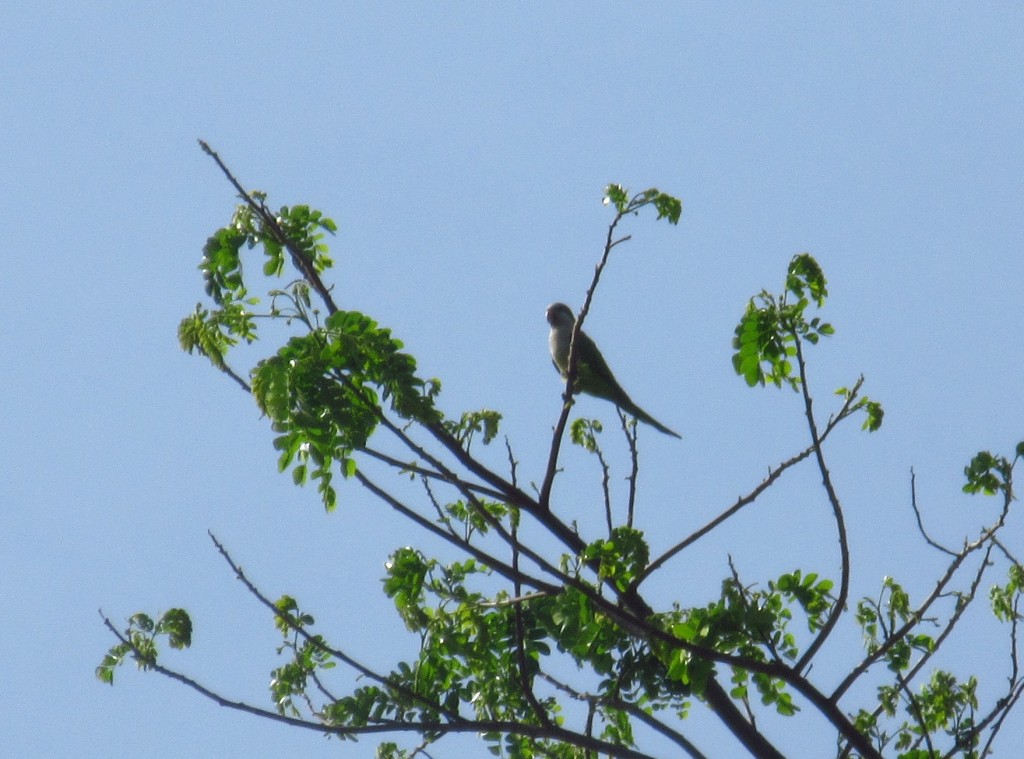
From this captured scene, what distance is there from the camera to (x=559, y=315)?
11.5m

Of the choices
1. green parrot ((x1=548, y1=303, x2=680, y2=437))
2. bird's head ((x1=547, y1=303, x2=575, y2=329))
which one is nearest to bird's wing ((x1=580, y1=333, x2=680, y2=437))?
green parrot ((x1=548, y1=303, x2=680, y2=437))

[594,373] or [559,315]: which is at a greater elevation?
[559,315]

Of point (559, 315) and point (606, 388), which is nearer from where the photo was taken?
point (606, 388)

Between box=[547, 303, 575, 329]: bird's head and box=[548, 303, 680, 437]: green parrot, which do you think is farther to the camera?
box=[547, 303, 575, 329]: bird's head

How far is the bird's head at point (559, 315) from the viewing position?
11.4 metres

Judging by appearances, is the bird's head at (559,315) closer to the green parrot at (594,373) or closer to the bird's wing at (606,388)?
the green parrot at (594,373)

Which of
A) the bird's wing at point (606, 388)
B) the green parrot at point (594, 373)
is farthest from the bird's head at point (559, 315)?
the bird's wing at point (606, 388)

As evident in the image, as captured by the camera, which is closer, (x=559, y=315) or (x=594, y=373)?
(x=594, y=373)

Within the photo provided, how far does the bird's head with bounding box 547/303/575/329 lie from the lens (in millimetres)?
11375

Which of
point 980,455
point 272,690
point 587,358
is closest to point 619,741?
point 272,690

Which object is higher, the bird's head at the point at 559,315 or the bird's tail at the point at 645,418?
the bird's head at the point at 559,315

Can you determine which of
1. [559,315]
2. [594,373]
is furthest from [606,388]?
[559,315]

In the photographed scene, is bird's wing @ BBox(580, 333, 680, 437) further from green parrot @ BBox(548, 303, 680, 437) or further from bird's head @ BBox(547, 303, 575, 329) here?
bird's head @ BBox(547, 303, 575, 329)

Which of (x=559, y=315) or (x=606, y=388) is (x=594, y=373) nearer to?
(x=606, y=388)
